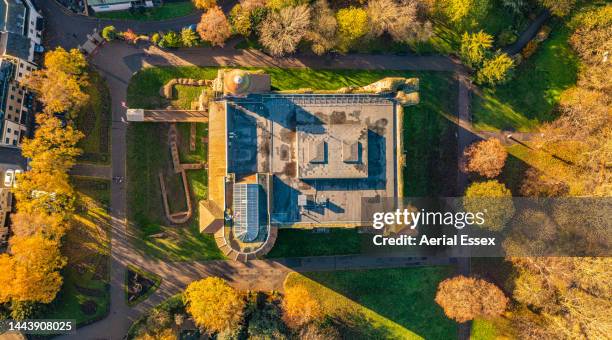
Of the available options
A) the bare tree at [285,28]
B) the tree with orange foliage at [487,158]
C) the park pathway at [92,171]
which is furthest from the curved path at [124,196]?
the tree with orange foliage at [487,158]

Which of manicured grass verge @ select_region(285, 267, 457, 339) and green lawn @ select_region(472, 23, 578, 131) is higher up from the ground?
green lawn @ select_region(472, 23, 578, 131)

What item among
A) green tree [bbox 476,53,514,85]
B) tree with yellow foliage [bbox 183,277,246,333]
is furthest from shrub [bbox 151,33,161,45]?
green tree [bbox 476,53,514,85]

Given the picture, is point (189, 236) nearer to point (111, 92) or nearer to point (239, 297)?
point (239, 297)

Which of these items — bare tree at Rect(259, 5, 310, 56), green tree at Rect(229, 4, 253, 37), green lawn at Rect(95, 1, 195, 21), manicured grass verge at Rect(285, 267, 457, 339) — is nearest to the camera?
bare tree at Rect(259, 5, 310, 56)

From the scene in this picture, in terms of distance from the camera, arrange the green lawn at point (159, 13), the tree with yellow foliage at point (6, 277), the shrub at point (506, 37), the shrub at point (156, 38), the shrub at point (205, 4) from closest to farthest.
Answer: the tree with yellow foliage at point (6, 277)
the shrub at point (205, 4)
the shrub at point (156, 38)
the green lawn at point (159, 13)
the shrub at point (506, 37)

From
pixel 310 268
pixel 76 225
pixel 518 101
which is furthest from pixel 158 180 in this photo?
pixel 518 101

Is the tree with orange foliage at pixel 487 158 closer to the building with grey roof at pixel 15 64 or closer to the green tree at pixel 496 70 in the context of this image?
the green tree at pixel 496 70

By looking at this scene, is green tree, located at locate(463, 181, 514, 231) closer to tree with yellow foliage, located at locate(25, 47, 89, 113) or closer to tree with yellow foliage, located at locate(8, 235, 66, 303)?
tree with yellow foliage, located at locate(25, 47, 89, 113)
